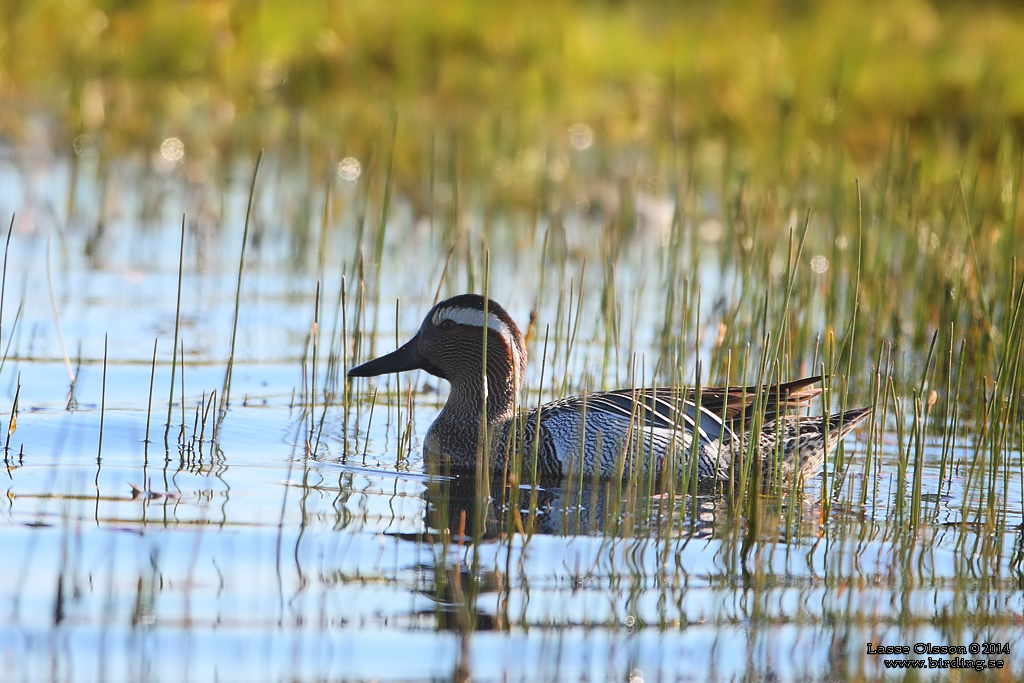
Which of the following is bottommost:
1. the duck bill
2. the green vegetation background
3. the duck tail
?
the duck tail

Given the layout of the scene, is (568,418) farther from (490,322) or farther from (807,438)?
(807,438)

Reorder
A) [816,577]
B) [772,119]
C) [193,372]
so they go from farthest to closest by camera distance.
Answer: [772,119]
[193,372]
[816,577]

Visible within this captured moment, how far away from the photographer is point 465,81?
41.4 feet

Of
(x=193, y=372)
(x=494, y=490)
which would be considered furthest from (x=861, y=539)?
(x=193, y=372)

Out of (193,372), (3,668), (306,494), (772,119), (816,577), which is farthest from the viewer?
(772,119)

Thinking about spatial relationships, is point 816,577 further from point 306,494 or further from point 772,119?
point 772,119

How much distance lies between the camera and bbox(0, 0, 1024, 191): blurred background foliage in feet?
36.1

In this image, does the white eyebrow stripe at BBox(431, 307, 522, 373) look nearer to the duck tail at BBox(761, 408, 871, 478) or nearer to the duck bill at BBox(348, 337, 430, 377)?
the duck bill at BBox(348, 337, 430, 377)

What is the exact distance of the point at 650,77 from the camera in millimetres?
13070

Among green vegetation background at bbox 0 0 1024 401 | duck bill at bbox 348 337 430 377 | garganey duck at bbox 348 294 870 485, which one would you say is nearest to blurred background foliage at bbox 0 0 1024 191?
green vegetation background at bbox 0 0 1024 401

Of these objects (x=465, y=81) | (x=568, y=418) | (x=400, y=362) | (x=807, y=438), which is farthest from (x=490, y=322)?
(x=465, y=81)

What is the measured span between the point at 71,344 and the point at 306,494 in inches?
102

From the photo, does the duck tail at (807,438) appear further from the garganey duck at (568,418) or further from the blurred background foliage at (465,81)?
the blurred background foliage at (465,81)

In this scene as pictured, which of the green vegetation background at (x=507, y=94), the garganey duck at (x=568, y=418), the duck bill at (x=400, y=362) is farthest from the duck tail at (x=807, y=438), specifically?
the green vegetation background at (x=507, y=94)
